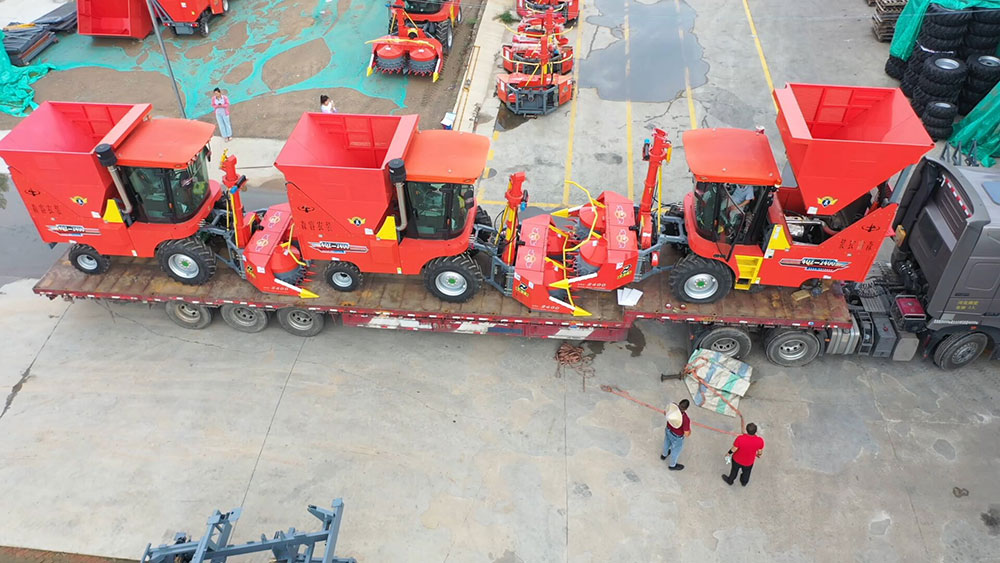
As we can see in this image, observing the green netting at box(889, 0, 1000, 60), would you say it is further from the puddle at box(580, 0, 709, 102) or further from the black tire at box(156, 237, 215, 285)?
the black tire at box(156, 237, 215, 285)

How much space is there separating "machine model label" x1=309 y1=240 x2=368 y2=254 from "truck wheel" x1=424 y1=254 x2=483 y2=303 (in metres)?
0.96

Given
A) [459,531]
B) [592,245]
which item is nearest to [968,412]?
[592,245]

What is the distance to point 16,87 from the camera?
16.7 meters

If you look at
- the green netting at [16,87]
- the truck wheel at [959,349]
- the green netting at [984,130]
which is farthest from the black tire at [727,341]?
the green netting at [16,87]

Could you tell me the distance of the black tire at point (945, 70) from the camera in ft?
47.2

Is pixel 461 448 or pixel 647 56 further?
pixel 647 56

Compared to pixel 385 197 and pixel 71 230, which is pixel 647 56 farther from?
pixel 71 230

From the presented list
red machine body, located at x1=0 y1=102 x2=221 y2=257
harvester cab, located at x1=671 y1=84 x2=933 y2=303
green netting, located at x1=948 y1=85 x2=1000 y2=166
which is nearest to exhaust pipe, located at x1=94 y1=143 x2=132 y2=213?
red machine body, located at x1=0 y1=102 x2=221 y2=257

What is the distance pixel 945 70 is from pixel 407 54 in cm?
1224

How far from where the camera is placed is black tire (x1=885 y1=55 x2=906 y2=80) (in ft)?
54.3

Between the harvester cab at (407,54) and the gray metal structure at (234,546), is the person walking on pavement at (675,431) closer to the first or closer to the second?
the gray metal structure at (234,546)

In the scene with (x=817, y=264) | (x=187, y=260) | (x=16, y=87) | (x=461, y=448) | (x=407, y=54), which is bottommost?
(x=461, y=448)

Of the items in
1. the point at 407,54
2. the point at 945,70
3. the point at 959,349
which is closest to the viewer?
the point at 959,349

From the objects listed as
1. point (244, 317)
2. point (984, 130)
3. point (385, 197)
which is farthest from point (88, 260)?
point (984, 130)
